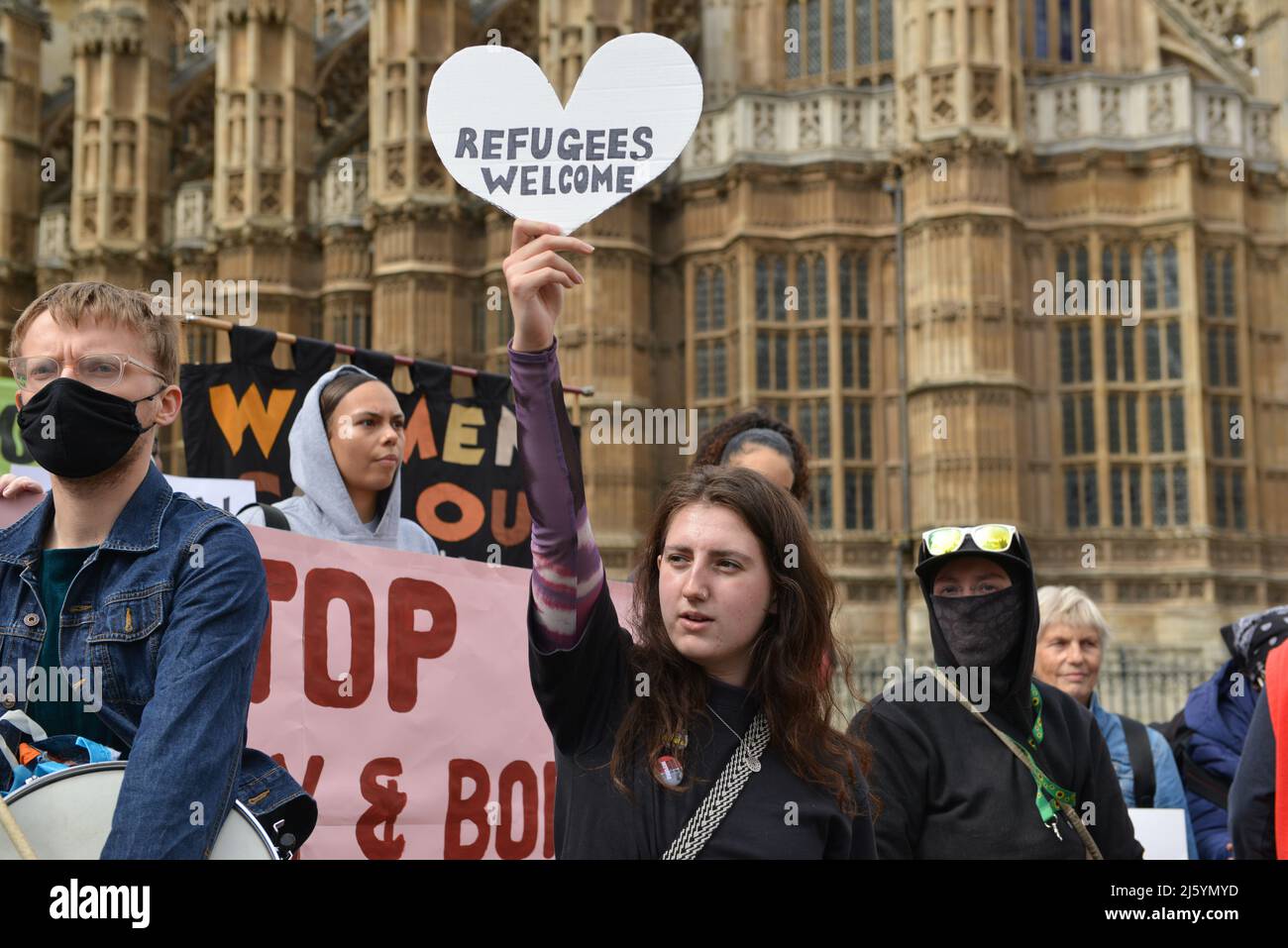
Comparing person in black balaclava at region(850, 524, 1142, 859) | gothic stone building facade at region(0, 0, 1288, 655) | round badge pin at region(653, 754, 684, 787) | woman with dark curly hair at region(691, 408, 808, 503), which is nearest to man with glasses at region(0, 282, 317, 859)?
round badge pin at region(653, 754, 684, 787)

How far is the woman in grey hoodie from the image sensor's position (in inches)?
163

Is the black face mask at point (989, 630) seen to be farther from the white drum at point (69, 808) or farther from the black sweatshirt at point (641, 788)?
the white drum at point (69, 808)

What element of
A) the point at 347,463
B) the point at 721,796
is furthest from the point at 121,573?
the point at 347,463

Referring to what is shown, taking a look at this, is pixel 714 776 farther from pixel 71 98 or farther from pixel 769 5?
pixel 71 98

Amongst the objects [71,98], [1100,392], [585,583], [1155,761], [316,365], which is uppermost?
[71,98]

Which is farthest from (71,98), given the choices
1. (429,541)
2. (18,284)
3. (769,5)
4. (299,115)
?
(429,541)

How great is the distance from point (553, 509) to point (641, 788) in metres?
0.46

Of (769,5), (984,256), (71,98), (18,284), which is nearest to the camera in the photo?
(984,256)

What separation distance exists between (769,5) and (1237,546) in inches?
362

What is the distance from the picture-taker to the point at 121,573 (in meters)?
2.17

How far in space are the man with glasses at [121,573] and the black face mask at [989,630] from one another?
1432 millimetres

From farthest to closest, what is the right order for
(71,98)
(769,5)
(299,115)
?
1. (71,98)
2. (299,115)
3. (769,5)

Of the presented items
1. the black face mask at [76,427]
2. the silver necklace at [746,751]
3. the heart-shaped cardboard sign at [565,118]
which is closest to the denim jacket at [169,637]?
the black face mask at [76,427]

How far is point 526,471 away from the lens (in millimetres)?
2188
